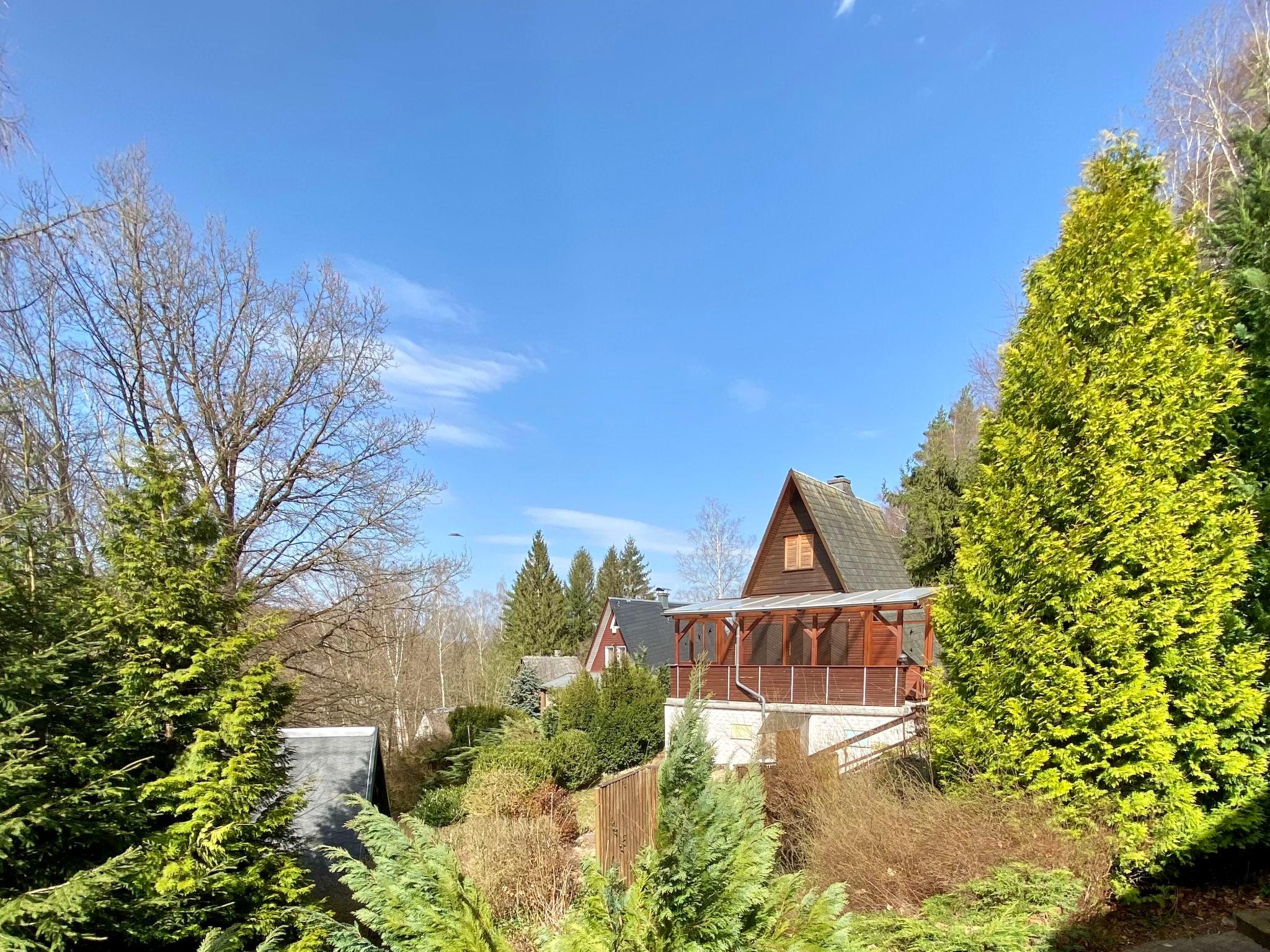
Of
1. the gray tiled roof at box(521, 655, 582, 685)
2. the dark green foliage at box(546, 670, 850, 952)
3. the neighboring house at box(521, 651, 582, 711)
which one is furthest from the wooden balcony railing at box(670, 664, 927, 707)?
the gray tiled roof at box(521, 655, 582, 685)

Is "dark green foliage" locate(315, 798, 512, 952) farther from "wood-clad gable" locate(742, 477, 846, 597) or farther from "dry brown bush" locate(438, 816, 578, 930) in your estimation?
"wood-clad gable" locate(742, 477, 846, 597)

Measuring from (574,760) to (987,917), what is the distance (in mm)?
12799

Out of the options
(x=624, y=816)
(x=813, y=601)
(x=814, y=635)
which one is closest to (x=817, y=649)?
(x=813, y=601)

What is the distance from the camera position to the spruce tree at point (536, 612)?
44.3m

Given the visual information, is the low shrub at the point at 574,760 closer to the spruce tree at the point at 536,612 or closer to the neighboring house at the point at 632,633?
the neighboring house at the point at 632,633

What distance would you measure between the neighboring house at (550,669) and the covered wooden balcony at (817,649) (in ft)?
44.6

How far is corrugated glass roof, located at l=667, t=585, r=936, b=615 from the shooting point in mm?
12469

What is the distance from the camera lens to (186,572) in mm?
4809

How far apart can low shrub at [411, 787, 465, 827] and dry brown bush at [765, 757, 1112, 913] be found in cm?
922

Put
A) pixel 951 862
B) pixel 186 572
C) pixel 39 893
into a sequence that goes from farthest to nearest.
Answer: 1. pixel 186 572
2. pixel 951 862
3. pixel 39 893

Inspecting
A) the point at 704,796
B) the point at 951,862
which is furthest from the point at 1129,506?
the point at 704,796

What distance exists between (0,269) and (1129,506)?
32.5 feet

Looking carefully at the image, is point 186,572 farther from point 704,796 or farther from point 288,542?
point 288,542

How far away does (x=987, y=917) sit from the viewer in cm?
383
